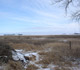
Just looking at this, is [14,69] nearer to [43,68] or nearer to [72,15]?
[43,68]

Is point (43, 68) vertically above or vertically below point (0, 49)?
below

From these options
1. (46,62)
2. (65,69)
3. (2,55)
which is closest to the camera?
(65,69)

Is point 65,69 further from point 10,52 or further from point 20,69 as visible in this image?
point 10,52

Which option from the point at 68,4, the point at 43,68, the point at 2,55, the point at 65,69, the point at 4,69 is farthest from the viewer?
the point at 68,4

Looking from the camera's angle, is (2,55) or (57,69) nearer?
(57,69)

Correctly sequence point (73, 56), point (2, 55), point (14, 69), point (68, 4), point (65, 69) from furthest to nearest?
point (68, 4) → point (73, 56) → point (2, 55) → point (65, 69) → point (14, 69)

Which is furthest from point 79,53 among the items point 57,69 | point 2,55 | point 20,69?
point 2,55

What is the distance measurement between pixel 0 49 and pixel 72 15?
21.9 ft

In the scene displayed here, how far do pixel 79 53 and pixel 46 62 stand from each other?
3.29 m

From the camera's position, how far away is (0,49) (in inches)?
254

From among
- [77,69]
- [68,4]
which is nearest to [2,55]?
[77,69]

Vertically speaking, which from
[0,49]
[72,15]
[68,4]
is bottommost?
[0,49]

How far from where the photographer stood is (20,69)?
499 cm

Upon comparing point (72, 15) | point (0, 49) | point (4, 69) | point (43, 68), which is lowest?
point (43, 68)
